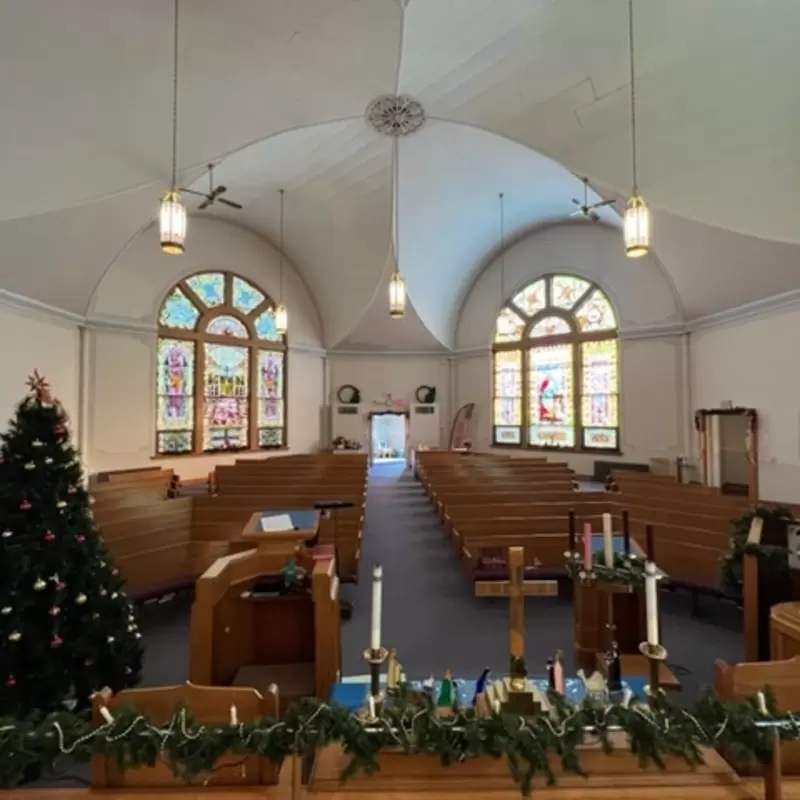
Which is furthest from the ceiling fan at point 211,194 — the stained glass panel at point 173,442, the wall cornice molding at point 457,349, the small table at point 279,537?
the small table at point 279,537

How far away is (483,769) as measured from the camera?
61.4 inches

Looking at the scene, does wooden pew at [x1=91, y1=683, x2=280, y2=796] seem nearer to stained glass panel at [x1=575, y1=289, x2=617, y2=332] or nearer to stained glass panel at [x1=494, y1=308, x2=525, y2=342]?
stained glass panel at [x1=575, y1=289, x2=617, y2=332]

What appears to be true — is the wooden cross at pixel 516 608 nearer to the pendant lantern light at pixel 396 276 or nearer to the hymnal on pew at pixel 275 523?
the hymnal on pew at pixel 275 523

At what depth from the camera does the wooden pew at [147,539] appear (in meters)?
4.93

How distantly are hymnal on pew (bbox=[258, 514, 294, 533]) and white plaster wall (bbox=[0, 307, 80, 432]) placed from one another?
5738 mm

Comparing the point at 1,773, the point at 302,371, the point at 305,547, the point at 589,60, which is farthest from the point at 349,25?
the point at 302,371

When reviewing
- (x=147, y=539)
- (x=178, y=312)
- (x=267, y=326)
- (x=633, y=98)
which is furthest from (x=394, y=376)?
(x=147, y=539)

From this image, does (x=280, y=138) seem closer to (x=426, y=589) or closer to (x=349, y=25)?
(x=349, y=25)

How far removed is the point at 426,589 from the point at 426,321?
912 cm

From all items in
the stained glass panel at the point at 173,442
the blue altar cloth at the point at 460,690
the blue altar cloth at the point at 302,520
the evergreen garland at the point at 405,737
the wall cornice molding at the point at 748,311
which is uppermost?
the wall cornice molding at the point at 748,311

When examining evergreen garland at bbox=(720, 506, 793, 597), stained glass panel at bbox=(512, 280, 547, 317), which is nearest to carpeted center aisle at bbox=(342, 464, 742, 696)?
evergreen garland at bbox=(720, 506, 793, 597)

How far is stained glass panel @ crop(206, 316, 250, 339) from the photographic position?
41.2 ft

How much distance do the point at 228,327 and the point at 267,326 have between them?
1.04m

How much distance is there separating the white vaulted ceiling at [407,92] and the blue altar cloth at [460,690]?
18.8 feet
